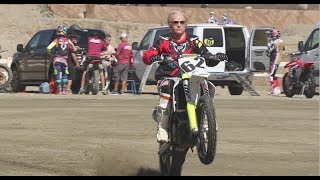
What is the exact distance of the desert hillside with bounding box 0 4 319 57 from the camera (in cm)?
6019

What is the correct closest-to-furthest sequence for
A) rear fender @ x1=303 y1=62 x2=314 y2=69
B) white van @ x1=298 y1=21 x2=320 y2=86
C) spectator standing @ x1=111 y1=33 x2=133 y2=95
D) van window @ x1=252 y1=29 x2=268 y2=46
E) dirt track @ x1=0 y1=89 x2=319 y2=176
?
dirt track @ x1=0 y1=89 x2=319 y2=176 → rear fender @ x1=303 y1=62 x2=314 y2=69 → white van @ x1=298 y1=21 x2=320 y2=86 → spectator standing @ x1=111 y1=33 x2=133 y2=95 → van window @ x1=252 y1=29 x2=268 y2=46

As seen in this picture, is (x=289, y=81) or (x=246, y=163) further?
(x=289, y=81)

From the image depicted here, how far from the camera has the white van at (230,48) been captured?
2575 centimetres

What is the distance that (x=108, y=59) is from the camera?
85.0 feet

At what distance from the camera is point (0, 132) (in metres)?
14.4

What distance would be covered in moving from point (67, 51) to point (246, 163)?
14698mm

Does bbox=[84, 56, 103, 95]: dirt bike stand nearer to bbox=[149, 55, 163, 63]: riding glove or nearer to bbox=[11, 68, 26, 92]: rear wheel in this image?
bbox=[11, 68, 26, 92]: rear wheel

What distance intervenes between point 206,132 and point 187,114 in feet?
1.44

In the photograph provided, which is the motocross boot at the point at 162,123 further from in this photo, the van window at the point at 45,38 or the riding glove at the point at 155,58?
the van window at the point at 45,38

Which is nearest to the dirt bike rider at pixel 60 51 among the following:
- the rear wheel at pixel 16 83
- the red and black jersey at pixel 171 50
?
the rear wheel at pixel 16 83

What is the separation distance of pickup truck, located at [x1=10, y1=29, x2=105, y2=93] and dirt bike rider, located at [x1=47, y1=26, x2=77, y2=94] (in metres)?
1.31

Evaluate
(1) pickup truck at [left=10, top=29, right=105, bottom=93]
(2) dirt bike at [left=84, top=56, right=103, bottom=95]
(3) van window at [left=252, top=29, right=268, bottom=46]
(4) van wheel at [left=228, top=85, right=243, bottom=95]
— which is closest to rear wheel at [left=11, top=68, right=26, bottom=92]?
(1) pickup truck at [left=10, top=29, right=105, bottom=93]

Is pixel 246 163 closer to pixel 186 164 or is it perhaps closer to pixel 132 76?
pixel 186 164
